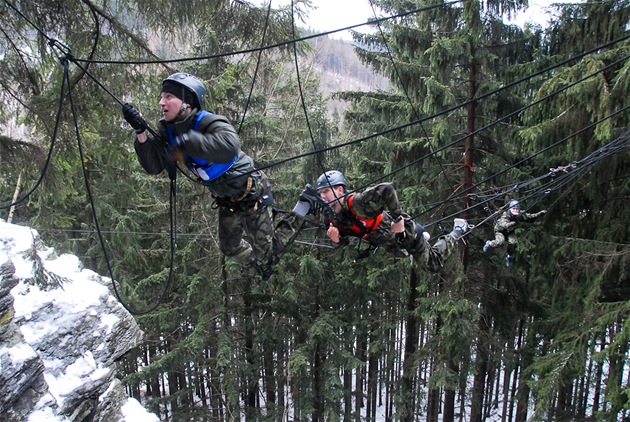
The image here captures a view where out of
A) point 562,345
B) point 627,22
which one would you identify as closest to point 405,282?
point 562,345

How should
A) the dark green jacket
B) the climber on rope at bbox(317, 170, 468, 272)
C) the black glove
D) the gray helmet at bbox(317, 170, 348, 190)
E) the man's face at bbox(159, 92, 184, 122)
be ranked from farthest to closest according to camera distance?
the gray helmet at bbox(317, 170, 348, 190), the climber on rope at bbox(317, 170, 468, 272), the man's face at bbox(159, 92, 184, 122), the dark green jacket, the black glove

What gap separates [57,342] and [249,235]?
18.2 feet

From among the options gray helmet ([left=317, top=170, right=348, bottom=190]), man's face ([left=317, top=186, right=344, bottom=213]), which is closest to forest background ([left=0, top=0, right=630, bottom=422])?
gray helmet ([left=317, top=170, right=348, bottom=190])

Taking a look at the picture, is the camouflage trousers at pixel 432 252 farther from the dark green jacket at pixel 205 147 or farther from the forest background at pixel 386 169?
the dark green jacket at pixel 205 147

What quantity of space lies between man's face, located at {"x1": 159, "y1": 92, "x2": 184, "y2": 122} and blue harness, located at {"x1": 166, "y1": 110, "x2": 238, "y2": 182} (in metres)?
0.15

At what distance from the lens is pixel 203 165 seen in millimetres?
3818

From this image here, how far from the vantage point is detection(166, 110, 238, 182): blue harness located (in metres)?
3.69

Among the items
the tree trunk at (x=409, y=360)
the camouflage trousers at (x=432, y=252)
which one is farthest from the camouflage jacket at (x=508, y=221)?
the tree trunk at (x=409, y=360)

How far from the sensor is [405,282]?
38.5 feet

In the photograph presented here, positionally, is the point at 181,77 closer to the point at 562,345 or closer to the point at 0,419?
the point at 0,419

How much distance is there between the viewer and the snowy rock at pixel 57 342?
21.4 feet

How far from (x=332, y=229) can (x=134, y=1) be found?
381 cm

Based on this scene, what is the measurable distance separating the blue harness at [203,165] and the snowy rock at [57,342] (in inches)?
146

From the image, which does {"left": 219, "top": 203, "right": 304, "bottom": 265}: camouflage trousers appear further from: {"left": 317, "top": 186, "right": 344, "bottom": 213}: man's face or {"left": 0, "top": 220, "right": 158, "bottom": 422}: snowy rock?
{"left": 0, "top": 220, "right": 158, "bottom": 422}: snowy rock
